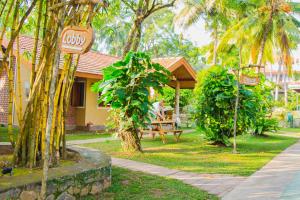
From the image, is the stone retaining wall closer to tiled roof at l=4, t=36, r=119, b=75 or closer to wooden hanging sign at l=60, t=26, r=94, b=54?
wooden hanging sign at l=60, t=26, r=94, b=54

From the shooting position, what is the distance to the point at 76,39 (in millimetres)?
4070

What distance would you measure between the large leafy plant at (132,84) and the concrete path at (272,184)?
3173 mm

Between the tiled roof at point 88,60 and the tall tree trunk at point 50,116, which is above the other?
the tiled roof at point 88,60

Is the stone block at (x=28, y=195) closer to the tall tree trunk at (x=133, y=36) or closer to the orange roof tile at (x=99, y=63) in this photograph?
the tall tree trunk at (x=133, y=36)

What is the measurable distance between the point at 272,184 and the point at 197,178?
1359 millimetres

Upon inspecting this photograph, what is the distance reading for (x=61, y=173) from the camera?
4.79 m

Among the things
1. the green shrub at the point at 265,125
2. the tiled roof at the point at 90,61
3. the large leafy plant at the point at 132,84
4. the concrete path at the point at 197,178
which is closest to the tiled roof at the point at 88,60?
the tiled roof at the point at 90,61

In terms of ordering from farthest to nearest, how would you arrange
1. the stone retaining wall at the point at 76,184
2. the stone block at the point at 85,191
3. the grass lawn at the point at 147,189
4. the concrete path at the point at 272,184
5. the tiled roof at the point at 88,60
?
1. the tiled roof at the point at 88,60
2. the concrete path at the point at 272,184
3. the grass lawn at the point at 147,189
4. the stone block at the point at 85,191
5. the stone retaining wall at the point at 76,184

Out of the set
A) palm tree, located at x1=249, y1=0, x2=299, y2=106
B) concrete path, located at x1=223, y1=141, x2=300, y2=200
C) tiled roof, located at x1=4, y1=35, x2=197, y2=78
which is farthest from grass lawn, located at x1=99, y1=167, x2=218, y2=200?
palm tree, located at x1=249, y1=0, x2=299, y2=106

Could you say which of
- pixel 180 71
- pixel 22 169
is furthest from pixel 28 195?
pixel 180 71

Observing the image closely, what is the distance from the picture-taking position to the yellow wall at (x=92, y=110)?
16375 mm


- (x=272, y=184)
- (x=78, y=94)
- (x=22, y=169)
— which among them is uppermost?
(x=78, y=94)

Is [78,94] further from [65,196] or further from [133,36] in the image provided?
[65,196]

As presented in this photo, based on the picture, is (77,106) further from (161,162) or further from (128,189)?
(128,189)
